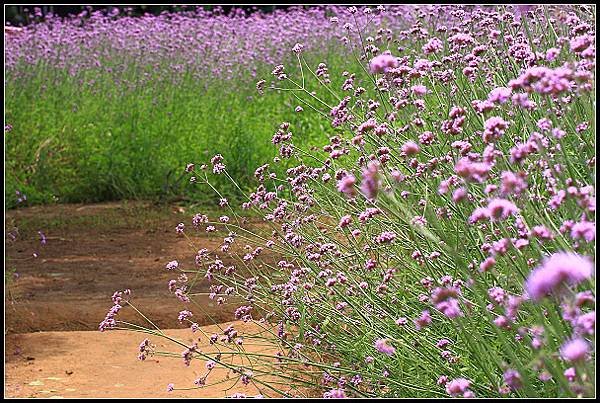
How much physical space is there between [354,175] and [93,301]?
212 cm

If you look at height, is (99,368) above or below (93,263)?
above

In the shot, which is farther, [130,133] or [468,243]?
[130,133]

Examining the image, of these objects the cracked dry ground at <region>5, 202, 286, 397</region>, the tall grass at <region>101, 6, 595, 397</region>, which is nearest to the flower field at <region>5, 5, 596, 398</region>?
the tall grass at <region>101, 6, 595, 397</region>

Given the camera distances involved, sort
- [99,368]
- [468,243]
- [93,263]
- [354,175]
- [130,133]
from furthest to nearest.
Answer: [130,133] → [93,263] → [99,368] → [354,175] → [468,243]

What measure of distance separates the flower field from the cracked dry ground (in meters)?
0.12

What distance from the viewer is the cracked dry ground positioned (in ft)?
12.4

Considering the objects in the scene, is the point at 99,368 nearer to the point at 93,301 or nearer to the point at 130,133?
the point at 93,301

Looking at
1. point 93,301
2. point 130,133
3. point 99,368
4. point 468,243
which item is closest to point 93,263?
point 93,301

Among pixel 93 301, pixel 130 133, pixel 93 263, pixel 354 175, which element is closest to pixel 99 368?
pixel 93 301

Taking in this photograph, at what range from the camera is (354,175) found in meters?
3.42

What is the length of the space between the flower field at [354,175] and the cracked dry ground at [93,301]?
0.12 metres

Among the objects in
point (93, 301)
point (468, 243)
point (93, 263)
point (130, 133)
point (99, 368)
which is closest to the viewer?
point (468, 243)

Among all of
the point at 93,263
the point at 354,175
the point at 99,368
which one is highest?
the point at 354,175

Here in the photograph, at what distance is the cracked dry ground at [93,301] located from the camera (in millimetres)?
3772
